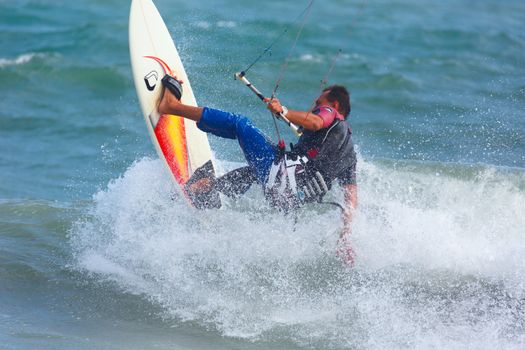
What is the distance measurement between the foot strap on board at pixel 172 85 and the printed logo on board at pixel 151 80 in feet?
0.27

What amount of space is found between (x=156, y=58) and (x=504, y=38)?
43.7 ft

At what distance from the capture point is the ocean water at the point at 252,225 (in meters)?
6.34

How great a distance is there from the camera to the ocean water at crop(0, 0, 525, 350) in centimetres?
634

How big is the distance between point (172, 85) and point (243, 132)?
0.88m

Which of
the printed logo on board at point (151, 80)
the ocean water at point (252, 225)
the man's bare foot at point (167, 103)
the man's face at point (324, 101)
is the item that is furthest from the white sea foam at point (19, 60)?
the man's face at point (324, 101)

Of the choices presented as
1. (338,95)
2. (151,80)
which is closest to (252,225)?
(338,95)

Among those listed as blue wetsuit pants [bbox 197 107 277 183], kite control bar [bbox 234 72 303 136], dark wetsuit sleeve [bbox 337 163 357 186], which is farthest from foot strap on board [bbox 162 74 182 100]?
dark wetsuit sleeve [bbox 337 163 357 186]

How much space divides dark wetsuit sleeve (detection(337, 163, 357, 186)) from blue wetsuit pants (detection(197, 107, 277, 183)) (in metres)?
0.66

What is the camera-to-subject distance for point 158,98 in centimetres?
735

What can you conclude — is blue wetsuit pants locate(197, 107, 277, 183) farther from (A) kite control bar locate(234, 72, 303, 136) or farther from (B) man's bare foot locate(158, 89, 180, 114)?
(B) man's bare foot locate(158, 89, 180, 114)

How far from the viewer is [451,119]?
12930 millimetres

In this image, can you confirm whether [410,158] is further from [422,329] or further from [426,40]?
[426,40]

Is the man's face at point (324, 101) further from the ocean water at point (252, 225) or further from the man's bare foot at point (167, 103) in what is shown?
the man's bare foot at point (167, 103)

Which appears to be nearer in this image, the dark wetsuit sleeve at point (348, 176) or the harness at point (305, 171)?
the harness at point (305, 171)
